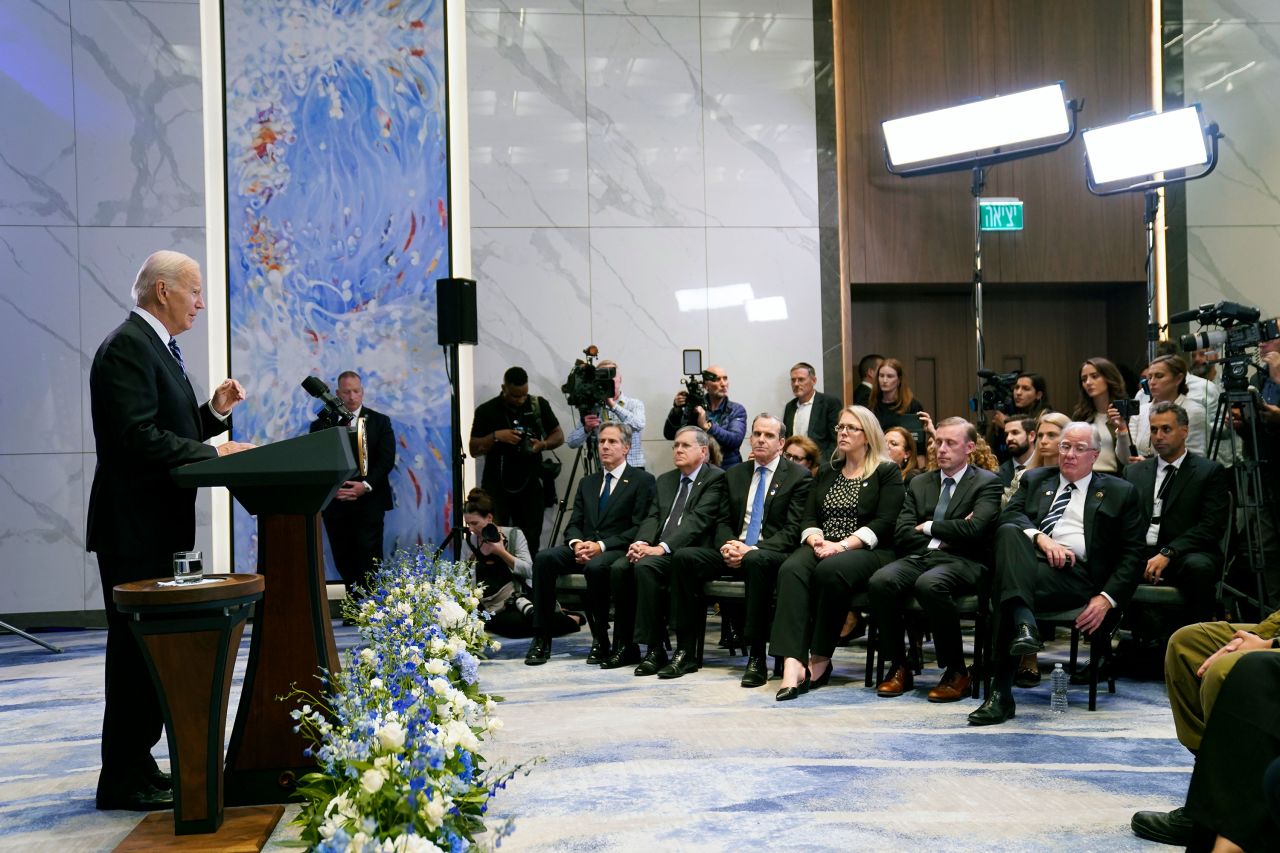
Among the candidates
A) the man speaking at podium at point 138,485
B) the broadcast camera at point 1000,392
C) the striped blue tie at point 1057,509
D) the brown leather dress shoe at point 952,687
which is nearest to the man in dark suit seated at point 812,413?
the broadcast camera at point 1000,392

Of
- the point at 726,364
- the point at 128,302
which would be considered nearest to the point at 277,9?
the point at 128,302

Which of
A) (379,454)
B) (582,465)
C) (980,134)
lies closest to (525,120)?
(582,465)

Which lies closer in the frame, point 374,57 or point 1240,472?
point 1240,472

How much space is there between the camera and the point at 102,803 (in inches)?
131

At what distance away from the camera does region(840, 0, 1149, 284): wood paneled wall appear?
28.1 ft

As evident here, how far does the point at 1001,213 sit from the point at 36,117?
671 cm

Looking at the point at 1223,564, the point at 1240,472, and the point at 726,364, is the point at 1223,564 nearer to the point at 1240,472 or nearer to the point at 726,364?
the point at 1240,472

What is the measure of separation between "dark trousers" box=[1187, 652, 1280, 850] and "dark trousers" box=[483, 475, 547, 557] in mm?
5369

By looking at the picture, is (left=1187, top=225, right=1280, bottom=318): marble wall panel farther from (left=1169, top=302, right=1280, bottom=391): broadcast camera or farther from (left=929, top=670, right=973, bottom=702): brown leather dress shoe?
(left=929, top=670, right=973, bottom=702): brown leather dress shoe

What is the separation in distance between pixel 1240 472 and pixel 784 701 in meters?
2.27

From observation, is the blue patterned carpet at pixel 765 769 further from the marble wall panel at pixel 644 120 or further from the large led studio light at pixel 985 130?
the marble wall panel at pixel 644 120

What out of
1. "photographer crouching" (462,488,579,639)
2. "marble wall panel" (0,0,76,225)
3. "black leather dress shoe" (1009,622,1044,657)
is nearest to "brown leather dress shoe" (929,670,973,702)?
"black leather dress shoe" (1009,622,1044,657)

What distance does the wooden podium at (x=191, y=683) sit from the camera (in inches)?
112

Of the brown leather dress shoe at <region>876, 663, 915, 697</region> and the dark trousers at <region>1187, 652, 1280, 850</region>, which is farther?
the brown leather dress shoe at <region>876, 663, 915, 697</region>
